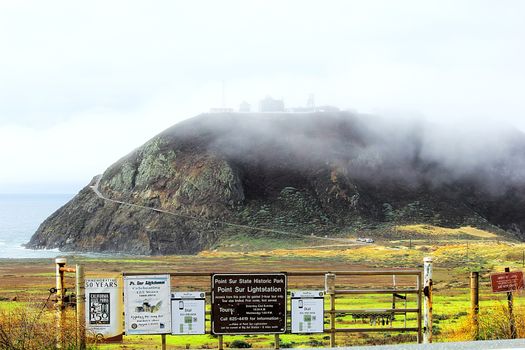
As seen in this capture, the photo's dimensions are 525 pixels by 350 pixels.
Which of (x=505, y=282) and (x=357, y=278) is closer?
(x=505, y=282)

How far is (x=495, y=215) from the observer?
151 m

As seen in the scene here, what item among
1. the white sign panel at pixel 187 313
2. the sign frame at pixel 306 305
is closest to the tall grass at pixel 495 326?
the sign frame at pixel 306 305

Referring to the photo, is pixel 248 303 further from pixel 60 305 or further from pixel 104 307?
pixel 60 305

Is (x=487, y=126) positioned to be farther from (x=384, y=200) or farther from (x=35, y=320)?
(x=35, y=320)

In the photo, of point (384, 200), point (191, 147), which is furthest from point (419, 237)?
point (191, 147)

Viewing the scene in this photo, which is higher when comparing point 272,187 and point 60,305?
point 272,187

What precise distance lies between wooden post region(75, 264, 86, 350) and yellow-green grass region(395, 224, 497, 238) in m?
113

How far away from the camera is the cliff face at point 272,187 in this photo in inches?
5069

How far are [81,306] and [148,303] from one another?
129 cm

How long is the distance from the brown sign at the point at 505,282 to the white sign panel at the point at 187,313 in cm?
639

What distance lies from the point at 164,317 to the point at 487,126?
17528cm

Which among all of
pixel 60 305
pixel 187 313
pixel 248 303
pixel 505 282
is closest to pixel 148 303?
pixel 187 313

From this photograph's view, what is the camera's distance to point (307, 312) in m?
14.2

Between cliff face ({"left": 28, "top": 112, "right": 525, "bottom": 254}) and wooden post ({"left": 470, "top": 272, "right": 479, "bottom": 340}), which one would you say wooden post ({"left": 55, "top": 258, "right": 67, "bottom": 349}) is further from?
cliff face ({"left": 28, "top": 112, "right": 525, "bottom": 254})
